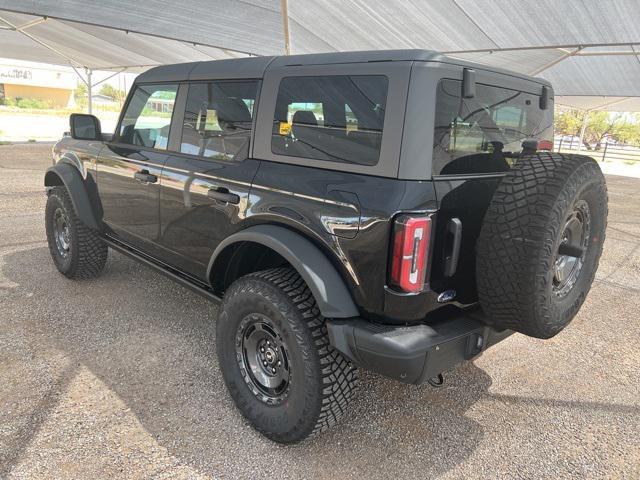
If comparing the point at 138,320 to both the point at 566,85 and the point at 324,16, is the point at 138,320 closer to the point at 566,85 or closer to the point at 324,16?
the point at 324,16

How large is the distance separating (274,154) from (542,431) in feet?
6.55

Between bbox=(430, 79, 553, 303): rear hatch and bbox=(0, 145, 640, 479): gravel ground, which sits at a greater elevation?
bbox=(430, 79, 553, 303): rear hatch

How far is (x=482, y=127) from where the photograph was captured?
2285 millimetres

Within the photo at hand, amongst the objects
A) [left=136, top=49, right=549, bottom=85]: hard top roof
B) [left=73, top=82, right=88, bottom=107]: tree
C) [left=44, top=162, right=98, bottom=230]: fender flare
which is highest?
[left=73, top=82, right=88, bottom=107]: tree

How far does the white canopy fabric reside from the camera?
710cm

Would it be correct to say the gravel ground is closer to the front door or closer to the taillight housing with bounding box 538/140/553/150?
the front door

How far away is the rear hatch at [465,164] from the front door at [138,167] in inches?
71.3

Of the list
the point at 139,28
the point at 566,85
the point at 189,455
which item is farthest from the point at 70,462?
the point at 566,85

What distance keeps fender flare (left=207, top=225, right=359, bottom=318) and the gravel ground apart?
762mm

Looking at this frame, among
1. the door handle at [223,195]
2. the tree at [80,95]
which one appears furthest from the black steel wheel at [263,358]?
the tree at [80,95]

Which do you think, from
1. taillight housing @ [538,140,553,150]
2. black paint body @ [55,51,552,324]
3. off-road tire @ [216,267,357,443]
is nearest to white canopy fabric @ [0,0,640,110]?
taillight housing @ [538,140,553,150]

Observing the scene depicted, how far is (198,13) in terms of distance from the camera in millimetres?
8266

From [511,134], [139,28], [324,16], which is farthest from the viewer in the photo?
[139,28]

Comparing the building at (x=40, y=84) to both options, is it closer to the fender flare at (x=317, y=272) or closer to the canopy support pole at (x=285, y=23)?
the canopy support pole at (x=285, y=23)
